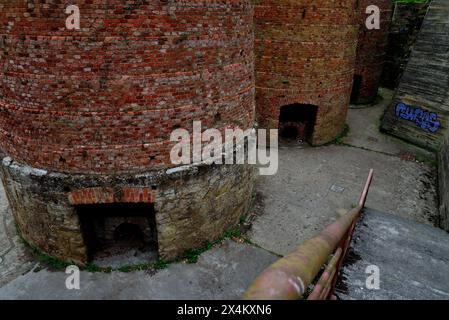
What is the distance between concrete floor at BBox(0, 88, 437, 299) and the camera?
4.95 m

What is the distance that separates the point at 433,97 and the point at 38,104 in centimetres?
1123

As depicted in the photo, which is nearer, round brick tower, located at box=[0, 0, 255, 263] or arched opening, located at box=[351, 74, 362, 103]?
round brick tower, located at box=[0, 0, 255, 263]

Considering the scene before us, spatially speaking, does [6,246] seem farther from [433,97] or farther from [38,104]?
[433,97]

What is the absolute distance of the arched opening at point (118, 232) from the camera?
5445 millimetres

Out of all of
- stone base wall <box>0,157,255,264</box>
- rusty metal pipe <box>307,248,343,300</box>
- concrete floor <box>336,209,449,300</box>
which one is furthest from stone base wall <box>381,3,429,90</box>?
rusty metal pipe <box>307,248,343,300</box>

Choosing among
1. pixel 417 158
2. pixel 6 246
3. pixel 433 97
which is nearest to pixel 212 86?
pixel 6 246

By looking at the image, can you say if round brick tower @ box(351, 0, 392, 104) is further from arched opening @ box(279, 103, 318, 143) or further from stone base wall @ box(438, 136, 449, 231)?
stone base wall @ box(438, 136, 449, 231)

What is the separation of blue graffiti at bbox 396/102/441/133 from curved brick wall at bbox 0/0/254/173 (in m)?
8.34

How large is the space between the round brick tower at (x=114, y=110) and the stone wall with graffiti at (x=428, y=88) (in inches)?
302

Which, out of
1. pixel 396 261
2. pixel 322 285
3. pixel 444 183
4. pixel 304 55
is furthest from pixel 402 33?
pixel 322 285

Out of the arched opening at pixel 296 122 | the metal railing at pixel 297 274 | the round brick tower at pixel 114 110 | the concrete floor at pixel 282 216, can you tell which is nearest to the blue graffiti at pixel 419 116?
the concrete floor at pixel 282 216

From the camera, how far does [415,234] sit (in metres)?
5.08

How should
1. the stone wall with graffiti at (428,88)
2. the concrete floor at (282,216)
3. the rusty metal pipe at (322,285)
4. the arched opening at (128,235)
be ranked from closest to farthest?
the rusty metal pipe at (322,285) → the concrete floor at (282,216) → the arched opening at (128,235) → the stone wall with graffiti at (428,88)

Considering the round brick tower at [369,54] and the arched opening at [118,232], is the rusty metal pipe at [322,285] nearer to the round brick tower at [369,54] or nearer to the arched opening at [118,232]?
the arched opening at [118,232]
